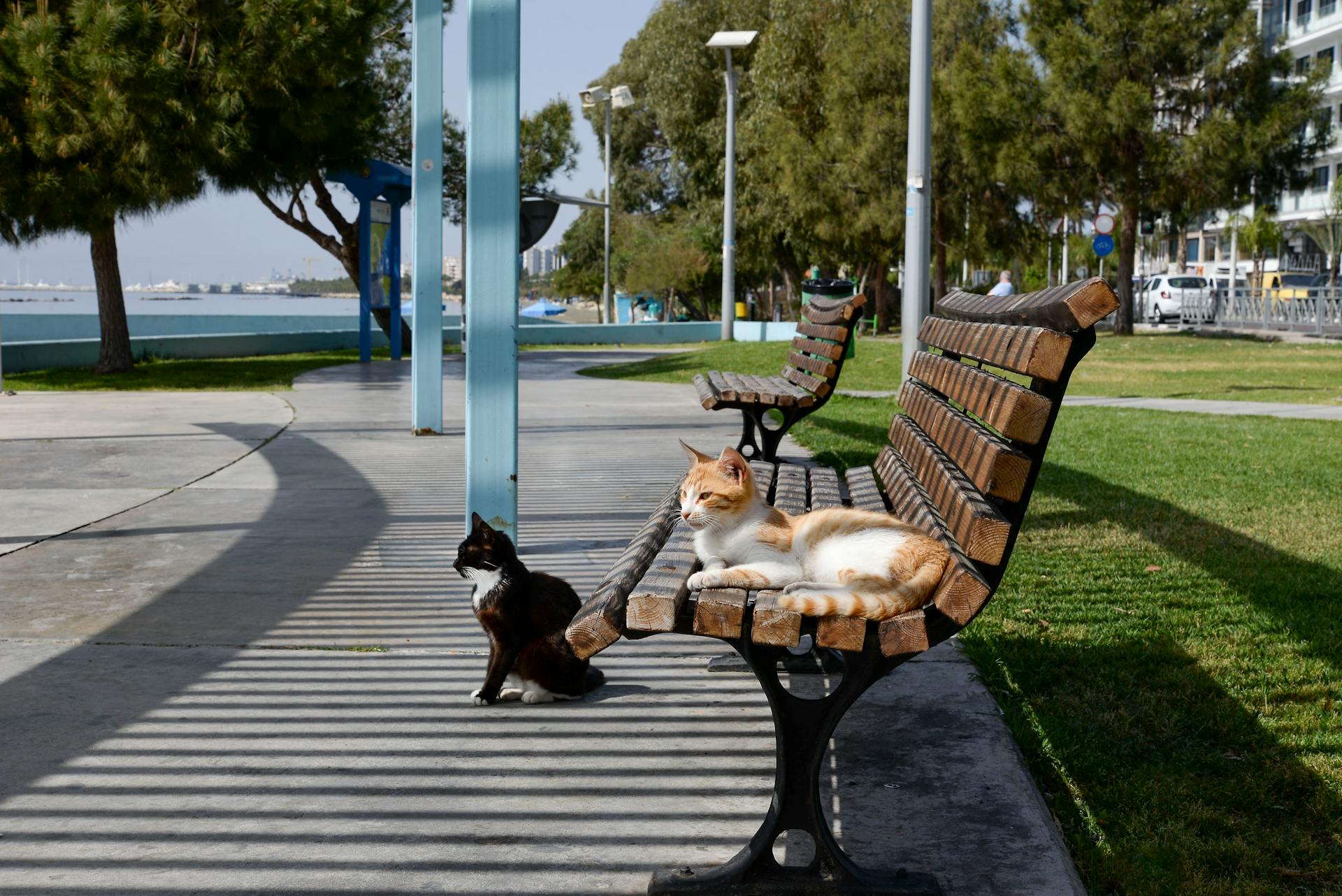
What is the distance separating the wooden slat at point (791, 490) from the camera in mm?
4250

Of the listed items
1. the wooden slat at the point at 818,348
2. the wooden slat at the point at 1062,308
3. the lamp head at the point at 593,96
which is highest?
the lamp head at the point at 593,96

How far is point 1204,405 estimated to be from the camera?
49.3 feet

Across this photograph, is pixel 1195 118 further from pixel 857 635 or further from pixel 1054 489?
pixel 857 635

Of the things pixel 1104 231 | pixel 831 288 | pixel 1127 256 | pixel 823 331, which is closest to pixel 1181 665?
pixel 823 331

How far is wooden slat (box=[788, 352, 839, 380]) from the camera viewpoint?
7773mm

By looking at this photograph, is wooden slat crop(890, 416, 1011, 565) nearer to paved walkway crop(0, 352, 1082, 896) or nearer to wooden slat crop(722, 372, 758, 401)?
paved walkway crop(0, 352, 1082, 896)

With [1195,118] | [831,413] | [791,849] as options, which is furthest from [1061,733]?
[1195,118]

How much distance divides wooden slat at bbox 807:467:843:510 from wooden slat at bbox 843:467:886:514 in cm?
5

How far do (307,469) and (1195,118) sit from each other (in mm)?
30852

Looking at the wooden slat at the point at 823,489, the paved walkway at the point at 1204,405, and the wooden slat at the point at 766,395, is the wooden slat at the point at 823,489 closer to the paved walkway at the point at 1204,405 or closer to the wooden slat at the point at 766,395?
the wooden slat at the point at 766,395

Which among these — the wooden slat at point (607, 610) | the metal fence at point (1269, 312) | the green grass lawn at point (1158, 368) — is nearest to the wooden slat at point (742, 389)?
the wooden slat at point (607, 610)

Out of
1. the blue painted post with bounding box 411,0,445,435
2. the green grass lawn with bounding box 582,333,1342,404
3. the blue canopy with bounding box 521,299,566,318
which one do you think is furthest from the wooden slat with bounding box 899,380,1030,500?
the blue canopy with bounding box 521,299,566,318

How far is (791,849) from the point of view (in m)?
3.07

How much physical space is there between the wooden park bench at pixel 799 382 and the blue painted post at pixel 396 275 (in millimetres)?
16308
